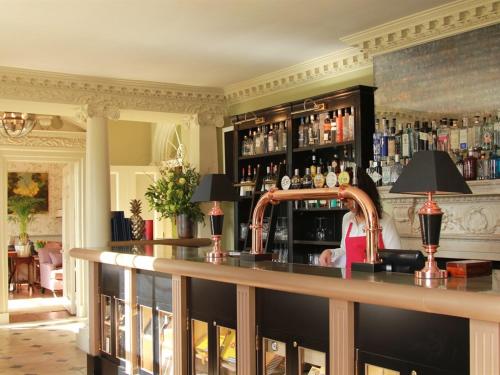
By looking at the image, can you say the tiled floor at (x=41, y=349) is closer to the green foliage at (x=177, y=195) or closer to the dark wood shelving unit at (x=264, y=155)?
the green foliage at (x=177, y=195)

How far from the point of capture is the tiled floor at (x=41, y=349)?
6.78 metres

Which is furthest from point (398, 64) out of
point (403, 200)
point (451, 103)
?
point (403, 200)

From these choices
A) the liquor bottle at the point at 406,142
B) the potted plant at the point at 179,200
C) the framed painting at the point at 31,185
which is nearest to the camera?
the liquor bottle at the point at 406,142

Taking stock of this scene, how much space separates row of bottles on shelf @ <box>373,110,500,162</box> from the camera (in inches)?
200

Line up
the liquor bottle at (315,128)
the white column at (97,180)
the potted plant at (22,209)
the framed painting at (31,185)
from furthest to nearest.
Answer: the framed painting at (31,185) → the potted plant at (22,209) → the white column at (97,180) → the liquor bottle at (315,128)

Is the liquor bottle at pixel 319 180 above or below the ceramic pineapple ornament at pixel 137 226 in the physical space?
above

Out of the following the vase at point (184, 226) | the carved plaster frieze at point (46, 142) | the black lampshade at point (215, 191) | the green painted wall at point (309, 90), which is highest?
the green painted wall at point (309, 90)

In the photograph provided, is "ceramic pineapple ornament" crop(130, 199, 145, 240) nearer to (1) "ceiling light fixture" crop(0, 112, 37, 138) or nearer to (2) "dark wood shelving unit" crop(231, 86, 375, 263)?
(2) "dark wood shelving unit" crop(231, 86, 375, 263)

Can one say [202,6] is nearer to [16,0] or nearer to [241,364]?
[16,0]

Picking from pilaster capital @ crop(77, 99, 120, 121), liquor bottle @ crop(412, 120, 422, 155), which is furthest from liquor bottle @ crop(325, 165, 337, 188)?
pilaster capital @ crop(77, 99, 120, 121)

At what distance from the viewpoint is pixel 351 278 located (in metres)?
2.75

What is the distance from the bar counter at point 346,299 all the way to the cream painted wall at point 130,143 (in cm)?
703

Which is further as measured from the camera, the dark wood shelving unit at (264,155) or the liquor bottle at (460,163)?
the dark wood shelving unit at (264,155)

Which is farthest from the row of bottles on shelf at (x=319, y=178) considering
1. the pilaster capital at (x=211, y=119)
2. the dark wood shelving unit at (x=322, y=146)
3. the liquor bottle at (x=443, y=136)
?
the pilaster capital at (x=211, y=119)
